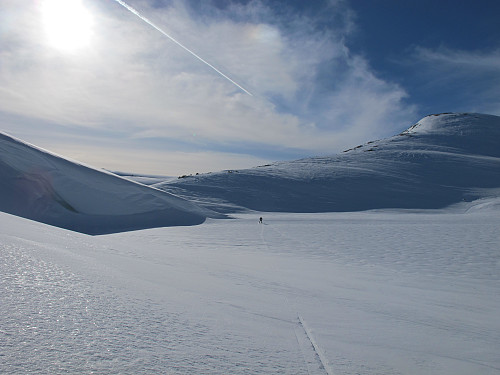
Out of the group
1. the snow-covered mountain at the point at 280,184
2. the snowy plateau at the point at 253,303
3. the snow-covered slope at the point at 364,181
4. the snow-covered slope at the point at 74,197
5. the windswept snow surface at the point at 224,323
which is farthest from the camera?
the snow-covered slope at the point at 364,181

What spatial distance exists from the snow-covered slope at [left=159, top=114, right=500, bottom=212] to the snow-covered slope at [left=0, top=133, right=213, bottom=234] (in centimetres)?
1231

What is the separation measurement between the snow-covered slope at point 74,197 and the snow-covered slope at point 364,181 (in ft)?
40.4

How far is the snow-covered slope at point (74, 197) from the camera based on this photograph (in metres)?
17.8

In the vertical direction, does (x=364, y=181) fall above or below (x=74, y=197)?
above

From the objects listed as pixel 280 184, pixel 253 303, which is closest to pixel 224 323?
pixel 253 303

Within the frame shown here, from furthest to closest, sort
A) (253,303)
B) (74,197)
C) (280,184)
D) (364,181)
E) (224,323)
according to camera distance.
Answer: (364,181) → (280,184) → (74,197) → (253,303) → (224,323)

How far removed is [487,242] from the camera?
1384 cm

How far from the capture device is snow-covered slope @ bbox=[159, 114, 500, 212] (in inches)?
1543

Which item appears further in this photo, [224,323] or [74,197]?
[74,197]

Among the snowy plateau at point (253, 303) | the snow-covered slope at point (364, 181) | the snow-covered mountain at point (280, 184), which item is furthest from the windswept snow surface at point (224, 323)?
the snow-covered slope at point (364, 181)

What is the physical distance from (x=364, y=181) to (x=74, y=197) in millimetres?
37064

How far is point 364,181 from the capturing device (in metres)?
46.0

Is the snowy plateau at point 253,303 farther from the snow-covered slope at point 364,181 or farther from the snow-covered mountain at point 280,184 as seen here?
the snow-covered slope at point 364,181

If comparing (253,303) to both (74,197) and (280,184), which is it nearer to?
(74,197)
